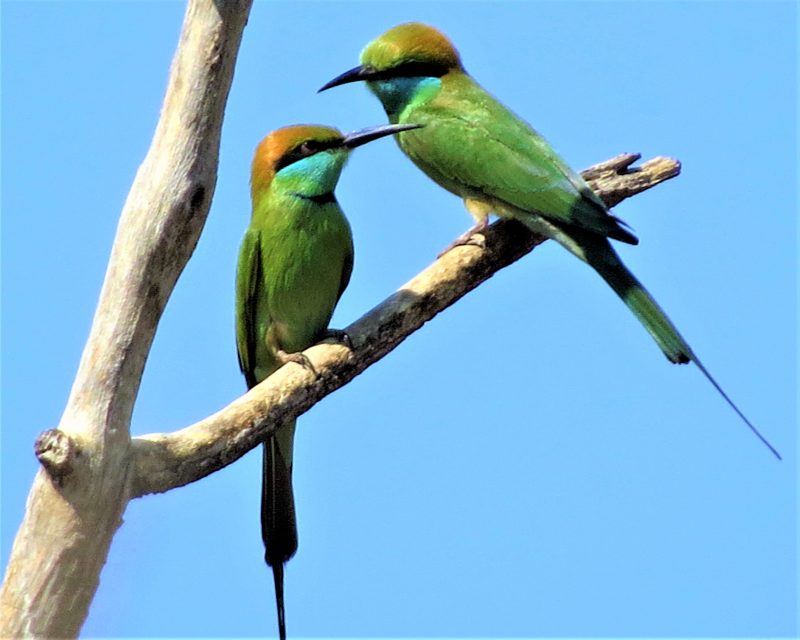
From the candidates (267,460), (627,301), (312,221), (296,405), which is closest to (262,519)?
(267,460)

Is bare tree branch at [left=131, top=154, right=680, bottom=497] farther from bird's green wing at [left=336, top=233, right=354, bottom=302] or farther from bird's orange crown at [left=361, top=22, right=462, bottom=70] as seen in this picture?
bird's orange crown at [left=361, top=22, right=462, bottom=70]

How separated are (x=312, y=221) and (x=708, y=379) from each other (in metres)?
1.20

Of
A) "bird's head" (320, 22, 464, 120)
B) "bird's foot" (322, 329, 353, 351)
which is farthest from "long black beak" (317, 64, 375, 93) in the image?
"bird's foot" (322, 329, 353, 351)

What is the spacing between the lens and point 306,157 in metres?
3.79

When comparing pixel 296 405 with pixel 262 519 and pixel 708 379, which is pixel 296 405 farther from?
pixel 708 379

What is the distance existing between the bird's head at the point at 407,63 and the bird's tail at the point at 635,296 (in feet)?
2.89

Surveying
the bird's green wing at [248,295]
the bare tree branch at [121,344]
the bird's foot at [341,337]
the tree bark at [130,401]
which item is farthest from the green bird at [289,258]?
the bare tree branch at [121,344]

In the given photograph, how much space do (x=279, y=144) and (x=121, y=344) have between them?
1.22 m

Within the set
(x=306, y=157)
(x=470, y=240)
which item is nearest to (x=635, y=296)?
(x=470, y=240)

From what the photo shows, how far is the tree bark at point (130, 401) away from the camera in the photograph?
8.70 ft

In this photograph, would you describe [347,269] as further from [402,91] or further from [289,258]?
[402,91]

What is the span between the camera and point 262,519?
11.9 ft

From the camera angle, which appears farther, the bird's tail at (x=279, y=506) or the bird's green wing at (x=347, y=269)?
the bird's green wing at (x=347, y=269)

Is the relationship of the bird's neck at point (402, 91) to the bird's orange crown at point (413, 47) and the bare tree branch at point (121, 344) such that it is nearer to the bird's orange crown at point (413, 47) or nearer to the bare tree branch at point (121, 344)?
the bird's orange crown at point (413, 47)
